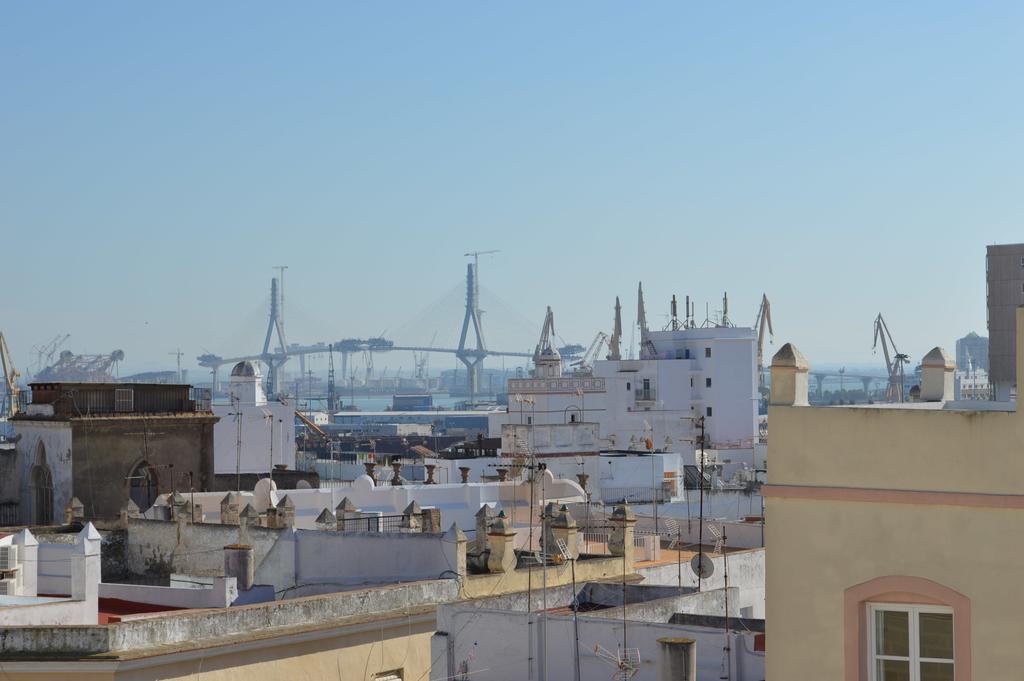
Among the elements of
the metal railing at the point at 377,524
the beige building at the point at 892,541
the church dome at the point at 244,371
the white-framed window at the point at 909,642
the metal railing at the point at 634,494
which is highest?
the church dome at the point at 244,371

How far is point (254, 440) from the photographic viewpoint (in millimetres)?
56375

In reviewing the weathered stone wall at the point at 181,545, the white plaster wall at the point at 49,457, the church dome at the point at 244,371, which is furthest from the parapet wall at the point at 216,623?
the church dome at the point at 244,371

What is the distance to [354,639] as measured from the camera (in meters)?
22.1

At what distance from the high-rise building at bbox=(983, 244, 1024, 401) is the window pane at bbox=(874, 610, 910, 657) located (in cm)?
744

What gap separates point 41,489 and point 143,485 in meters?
2.42

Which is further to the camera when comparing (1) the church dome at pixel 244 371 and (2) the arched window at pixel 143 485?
(1) the church dome at pixel 244 371

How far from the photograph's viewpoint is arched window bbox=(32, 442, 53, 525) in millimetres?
35812

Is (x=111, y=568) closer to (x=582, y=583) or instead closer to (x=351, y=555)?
(x=351, y=555)

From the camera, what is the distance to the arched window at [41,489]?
35812mm

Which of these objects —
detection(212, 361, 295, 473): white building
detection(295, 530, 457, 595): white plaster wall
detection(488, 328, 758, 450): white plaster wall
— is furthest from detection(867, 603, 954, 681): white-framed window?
detection(488, 328, 758, 450): white plaster wall

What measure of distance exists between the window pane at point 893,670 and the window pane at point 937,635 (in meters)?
0.17

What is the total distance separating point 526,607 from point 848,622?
1207 cm

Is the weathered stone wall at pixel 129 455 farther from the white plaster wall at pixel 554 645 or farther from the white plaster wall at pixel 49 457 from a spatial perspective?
the white plaster wall at pixel 554 645

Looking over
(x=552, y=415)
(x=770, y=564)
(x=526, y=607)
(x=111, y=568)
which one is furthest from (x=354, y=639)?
(x=552, y=415)
